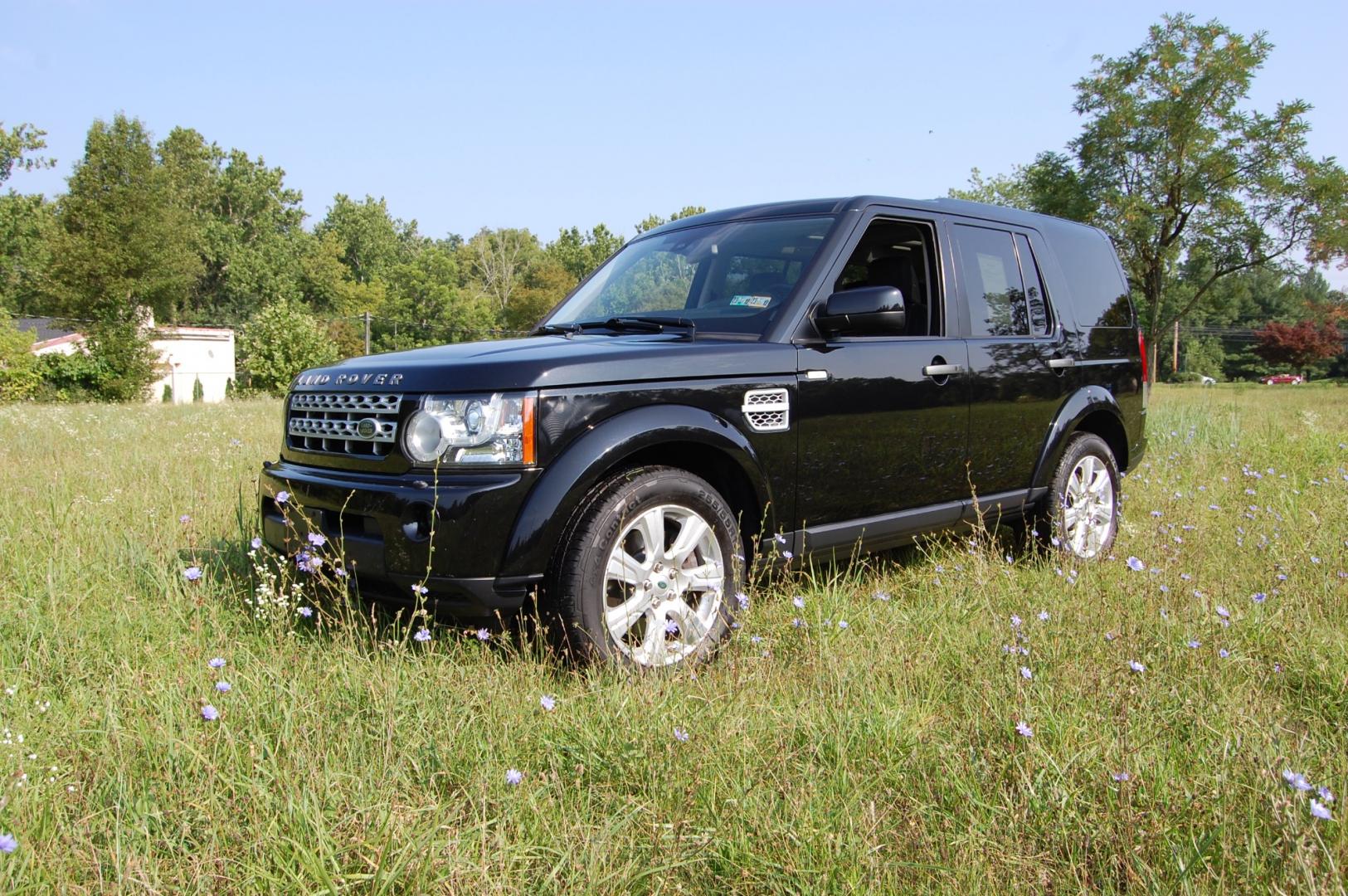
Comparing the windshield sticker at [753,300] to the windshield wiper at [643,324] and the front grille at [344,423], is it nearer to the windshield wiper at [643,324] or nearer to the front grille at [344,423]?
the windshield wiper at [643,324]

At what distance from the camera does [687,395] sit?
Answer: 3342 mm

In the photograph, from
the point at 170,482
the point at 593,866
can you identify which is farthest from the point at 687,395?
the point at 170,482

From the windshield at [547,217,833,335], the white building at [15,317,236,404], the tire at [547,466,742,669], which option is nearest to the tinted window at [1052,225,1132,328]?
the windshield at [547,217,833,335]

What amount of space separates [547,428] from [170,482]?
14.7 feet

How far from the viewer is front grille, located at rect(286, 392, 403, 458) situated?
3.11 m

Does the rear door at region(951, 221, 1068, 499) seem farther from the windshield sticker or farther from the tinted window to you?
the windshield sticker

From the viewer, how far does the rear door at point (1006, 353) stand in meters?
4.52

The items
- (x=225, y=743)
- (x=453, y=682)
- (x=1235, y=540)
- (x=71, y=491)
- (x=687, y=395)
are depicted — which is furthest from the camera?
(x=71, y=491)

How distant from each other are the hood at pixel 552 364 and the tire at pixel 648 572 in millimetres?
373

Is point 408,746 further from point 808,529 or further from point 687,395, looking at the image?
point 808,529

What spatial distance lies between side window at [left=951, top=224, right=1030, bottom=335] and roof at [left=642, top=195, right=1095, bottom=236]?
0.11m

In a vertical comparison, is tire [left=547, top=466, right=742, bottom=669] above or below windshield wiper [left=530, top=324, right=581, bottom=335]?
below

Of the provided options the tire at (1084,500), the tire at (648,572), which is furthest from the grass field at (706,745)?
the tire at (1084,500)

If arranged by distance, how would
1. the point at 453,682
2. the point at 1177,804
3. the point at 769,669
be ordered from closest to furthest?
the point at 1177,804 < the point at 453,682 < the point at 769,669
